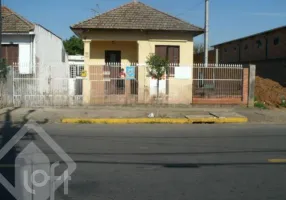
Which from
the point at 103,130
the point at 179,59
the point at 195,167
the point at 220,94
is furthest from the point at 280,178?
the point at 179,59

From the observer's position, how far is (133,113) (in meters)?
17.2

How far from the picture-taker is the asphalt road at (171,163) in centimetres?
598

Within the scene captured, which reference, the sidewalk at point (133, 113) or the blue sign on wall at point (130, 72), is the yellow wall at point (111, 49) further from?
the sidewalk at point (133, 113)

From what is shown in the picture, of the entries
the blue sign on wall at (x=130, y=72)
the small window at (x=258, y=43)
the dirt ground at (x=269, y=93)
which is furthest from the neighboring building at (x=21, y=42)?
the small window at (x=258, y=43)

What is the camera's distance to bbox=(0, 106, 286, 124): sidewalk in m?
16.1

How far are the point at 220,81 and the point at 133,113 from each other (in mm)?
5220

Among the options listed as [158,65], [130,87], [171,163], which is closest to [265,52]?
[158,65]

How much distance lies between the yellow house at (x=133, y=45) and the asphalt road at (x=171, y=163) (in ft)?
24.1

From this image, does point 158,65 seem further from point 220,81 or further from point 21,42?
point 21,42

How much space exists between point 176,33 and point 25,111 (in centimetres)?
903

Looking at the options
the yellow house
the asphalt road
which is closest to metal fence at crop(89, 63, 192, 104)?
the yellow house

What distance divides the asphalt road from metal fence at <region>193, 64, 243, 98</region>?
7304mm

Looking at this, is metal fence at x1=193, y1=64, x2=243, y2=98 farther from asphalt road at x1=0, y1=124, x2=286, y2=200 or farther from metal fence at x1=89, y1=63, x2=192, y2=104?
asphalt road at x1=0, y1=124, x2=286, y2=200

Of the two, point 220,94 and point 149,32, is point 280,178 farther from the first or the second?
point 149,32
